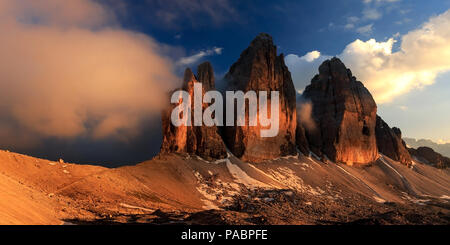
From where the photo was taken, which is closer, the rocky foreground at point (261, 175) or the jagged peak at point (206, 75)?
the rocky foreground at point (261, 175)

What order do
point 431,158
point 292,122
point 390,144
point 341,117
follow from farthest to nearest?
point 431,158 < point 390,144 < point 341,117 < point 292,122

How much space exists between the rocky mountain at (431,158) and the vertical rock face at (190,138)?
10373cm

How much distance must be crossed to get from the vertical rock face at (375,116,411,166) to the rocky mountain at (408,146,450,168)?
23.6 meters

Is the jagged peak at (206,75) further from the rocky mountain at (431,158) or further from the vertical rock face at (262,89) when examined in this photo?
the rocky mountain at (431,158)

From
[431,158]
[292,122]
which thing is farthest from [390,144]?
[292,122]

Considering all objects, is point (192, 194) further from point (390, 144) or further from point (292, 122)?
point (390, 144)

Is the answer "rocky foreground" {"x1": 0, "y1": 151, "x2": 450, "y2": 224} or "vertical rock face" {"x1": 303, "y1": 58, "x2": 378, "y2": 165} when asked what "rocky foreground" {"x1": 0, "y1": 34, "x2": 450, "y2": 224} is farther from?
"vertical rock face" {"x1": 303, "y1": 58, "x2": 378, "y2": 165}

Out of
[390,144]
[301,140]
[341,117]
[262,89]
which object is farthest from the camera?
[390,144]

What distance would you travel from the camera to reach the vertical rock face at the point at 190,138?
4297 cm

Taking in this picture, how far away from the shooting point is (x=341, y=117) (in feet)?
251

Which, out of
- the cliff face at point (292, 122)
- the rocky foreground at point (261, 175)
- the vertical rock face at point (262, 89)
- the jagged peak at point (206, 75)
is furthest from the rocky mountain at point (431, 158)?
the jagged peak at point (206, 75)

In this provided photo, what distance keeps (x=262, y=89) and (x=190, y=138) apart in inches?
1003

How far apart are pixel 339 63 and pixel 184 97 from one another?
6280cm

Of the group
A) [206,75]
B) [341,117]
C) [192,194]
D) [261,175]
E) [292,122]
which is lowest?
[192,194]
